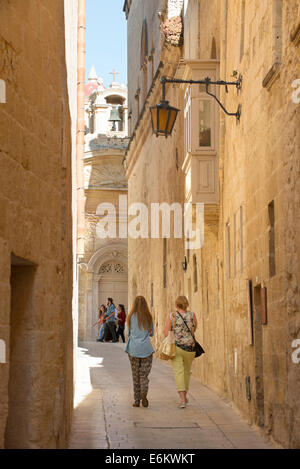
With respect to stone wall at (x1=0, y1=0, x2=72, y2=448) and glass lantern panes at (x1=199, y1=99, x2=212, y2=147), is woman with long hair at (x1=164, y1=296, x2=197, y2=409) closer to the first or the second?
glass lantern panes at (x1=199, y1=99, x2=212, y2=147)

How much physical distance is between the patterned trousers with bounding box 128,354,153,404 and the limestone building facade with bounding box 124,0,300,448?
1238 mm

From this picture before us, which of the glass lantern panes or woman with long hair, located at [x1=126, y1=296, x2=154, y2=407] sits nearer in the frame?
woman with long hair, located at [x1=126, y1=296, x2=154, y2=407]

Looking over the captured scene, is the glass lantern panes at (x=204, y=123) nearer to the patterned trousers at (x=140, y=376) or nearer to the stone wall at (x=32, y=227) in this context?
the patterned trousers at (x=140, y=376)

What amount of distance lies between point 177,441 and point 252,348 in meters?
1.75

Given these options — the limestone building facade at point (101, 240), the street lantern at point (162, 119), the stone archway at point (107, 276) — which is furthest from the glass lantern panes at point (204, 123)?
the stone archway at point (107, 276)

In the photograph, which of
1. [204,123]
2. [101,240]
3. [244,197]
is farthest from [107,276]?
[244,197]

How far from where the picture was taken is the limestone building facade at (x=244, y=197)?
24.0ft

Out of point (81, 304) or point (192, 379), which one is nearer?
point (192, 379)

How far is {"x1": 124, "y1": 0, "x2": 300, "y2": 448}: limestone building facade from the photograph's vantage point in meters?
7.31

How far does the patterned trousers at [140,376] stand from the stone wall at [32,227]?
365 centimetres

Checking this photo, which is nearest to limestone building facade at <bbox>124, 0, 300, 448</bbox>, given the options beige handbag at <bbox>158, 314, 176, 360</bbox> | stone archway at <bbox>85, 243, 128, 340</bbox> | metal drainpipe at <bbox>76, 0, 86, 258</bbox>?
beige handbag at <bbox>158, 314, 176, 360</bbox>

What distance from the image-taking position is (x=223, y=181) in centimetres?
1254
